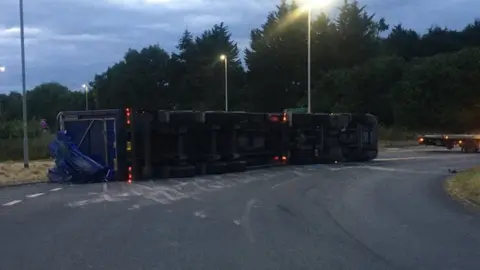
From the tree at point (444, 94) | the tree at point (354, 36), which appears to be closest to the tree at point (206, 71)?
the tree at point (354, 36)

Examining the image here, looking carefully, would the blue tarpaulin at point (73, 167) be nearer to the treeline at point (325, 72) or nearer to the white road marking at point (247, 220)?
the white road marking at point (247, 220)

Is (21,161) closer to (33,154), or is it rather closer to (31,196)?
(33,154)

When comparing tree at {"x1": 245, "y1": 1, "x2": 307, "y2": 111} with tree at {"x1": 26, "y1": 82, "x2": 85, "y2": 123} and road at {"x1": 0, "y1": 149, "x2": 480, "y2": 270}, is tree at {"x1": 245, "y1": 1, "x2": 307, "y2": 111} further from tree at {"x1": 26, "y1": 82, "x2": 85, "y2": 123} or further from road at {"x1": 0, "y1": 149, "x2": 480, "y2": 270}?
road at {"x1": 0, "y1": 149, "x2": 480, "y2": 270}

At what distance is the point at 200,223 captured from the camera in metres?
13.1

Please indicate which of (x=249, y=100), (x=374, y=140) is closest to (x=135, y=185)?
(x=374, y=140)

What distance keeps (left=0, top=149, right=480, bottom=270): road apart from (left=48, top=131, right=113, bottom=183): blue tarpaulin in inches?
77.5

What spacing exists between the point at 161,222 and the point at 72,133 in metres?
13.0

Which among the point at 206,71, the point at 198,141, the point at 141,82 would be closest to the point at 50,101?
the point at 141,82

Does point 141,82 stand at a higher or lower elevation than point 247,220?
higher

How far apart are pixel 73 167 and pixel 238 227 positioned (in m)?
13.1

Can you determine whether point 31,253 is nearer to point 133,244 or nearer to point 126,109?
point 133,244

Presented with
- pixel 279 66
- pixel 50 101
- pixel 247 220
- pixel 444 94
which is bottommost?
pixel 247 220

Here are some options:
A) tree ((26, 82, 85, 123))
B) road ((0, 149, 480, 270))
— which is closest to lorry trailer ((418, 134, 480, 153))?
road ((0, 149, 480, 270))

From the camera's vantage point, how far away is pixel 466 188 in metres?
19.2
